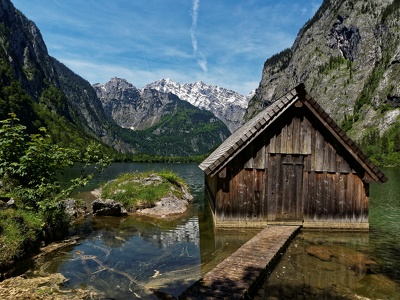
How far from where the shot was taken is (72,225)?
20.2m

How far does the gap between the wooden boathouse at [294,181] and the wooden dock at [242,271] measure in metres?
2.89

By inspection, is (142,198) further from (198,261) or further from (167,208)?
(198,261)

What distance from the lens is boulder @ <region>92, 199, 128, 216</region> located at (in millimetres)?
23641

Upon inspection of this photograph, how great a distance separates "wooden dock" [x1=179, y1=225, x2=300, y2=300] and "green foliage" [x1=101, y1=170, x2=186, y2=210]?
495 inches

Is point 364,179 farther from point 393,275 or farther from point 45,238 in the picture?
point 45,238

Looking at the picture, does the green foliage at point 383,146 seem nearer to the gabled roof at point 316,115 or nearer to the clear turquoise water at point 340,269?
the gabled roof at point 316,115

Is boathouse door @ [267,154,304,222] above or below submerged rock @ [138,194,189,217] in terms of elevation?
above

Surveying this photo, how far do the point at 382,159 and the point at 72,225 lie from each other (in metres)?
158

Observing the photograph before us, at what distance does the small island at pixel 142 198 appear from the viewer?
23.9 m

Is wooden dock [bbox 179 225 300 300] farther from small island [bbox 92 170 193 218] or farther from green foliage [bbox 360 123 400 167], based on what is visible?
green foliage [bbox 360 123 400 167]

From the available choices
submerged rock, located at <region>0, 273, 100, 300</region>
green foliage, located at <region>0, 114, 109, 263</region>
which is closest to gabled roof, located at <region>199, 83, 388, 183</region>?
green foliage, located at <region>0, 114, 109, 263</region>

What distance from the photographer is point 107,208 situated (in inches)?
930

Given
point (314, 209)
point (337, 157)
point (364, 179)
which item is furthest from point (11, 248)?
point (364, 179)

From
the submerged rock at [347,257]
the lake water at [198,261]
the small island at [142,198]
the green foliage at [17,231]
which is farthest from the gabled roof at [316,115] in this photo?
the small island at [142,198]
